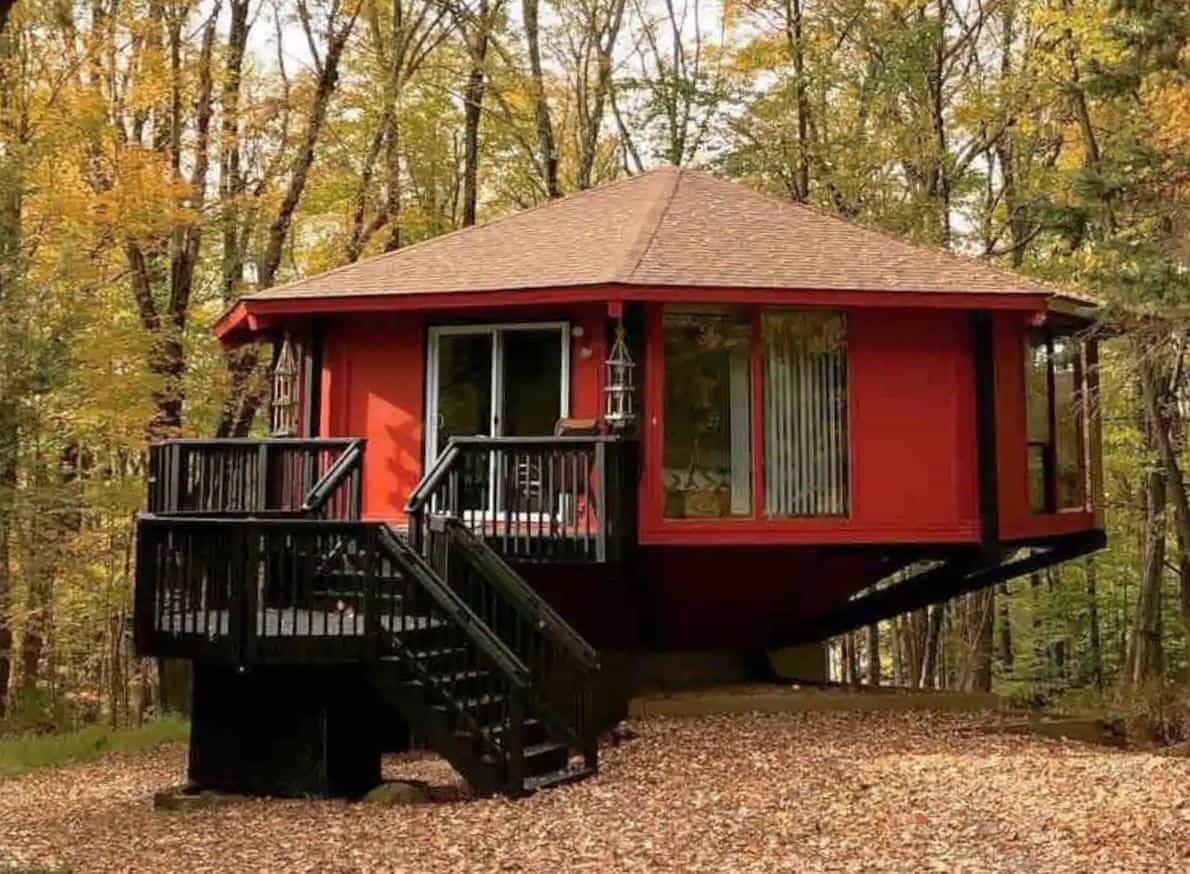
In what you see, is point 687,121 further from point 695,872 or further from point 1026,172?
point 695,872

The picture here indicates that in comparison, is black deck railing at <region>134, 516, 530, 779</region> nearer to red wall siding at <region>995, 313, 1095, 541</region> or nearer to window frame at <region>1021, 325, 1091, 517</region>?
red wall siding at <region>995, 313, 1095, 541</region>

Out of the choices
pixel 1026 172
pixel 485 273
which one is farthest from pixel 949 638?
pixel 485 273

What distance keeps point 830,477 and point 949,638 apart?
14793 mm

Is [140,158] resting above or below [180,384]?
above

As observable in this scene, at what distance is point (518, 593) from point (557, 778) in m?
1.47

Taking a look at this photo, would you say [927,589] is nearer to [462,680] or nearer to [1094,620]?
[462,680]

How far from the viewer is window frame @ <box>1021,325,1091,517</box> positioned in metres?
11.6

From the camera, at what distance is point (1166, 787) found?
709 centimetres

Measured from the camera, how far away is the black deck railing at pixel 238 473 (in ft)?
34.9

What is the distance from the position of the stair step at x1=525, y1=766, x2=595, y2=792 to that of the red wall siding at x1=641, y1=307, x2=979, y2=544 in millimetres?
3363

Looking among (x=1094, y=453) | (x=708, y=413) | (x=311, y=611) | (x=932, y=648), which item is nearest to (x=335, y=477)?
(x=311, y=611)

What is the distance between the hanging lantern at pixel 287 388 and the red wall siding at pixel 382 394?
2.77 ft

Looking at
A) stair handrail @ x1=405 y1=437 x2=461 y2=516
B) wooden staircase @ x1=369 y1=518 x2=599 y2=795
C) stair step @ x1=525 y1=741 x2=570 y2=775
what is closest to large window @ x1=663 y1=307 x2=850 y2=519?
stair handrail @ x1=405 y1=437 x2=461 y2=516

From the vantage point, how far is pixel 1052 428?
12.0 metres
